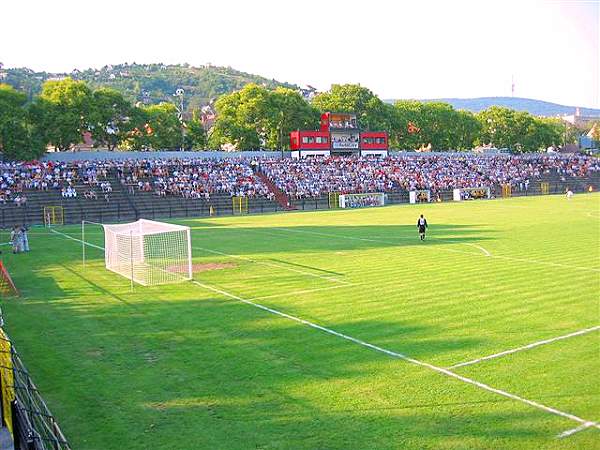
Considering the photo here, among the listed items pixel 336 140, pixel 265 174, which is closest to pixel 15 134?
pixel 265 174

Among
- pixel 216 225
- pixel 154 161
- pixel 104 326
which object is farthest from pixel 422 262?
pixel 154 161

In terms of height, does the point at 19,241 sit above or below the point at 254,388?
above

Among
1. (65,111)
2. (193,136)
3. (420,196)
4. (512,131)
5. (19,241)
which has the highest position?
(512,131)

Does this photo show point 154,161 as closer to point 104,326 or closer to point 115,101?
point 115,101

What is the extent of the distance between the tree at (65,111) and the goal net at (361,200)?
31397 mm

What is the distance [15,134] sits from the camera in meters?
58.1

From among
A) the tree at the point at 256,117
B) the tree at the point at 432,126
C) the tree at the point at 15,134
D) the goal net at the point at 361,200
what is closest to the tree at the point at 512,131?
the tree at the point at 432,126

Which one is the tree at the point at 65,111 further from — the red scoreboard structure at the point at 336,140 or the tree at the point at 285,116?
the tree at the point at 285,116

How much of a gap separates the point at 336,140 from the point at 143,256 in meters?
56.3

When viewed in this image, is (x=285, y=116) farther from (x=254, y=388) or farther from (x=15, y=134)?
(x=254, y=388)

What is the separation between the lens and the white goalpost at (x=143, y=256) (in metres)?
19.9

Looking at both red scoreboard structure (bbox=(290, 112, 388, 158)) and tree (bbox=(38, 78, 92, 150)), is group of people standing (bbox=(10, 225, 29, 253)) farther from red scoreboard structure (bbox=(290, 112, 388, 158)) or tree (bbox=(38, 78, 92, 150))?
red scoreboard structure (bbox=(290, 112, 388, 158))

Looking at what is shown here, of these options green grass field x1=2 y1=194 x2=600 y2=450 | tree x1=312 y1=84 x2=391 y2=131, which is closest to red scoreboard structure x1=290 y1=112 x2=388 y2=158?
tree x1=312 y1=84 x2=391 y2=131

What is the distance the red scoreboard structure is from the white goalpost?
161ft
